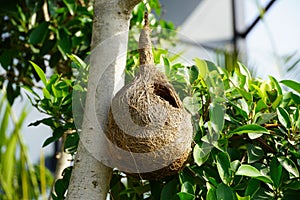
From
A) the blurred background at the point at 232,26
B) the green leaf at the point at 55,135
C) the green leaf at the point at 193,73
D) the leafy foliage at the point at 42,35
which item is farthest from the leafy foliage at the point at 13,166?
the green leaf at the point at 193,73

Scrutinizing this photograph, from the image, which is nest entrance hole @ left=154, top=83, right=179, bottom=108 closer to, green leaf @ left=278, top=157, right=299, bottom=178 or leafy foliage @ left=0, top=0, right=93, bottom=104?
green leaf @ left=278, top=157, right=299, bottom=178

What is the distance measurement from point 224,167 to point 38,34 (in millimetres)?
669

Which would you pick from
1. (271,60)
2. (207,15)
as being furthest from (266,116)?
(207,15)

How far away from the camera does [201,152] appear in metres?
0.78

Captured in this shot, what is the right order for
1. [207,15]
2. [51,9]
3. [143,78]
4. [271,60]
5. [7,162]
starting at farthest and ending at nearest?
[207,15]
[271,60]
[7,162]
[51,9]
[143,78]

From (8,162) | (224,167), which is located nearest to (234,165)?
(224,167)

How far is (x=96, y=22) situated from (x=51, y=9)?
0.57 meters

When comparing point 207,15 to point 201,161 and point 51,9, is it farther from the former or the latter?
point 201,161

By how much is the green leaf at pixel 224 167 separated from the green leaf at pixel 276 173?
0.23 ft

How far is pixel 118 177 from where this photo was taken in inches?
35.7

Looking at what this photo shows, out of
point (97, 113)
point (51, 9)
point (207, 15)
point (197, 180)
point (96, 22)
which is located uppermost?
point (207, 15)

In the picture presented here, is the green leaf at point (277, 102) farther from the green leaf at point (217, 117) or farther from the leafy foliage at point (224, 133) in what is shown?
the green leaf at point (217, 117)

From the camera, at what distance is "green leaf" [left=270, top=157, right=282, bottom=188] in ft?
2.62

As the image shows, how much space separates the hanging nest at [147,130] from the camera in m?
0.71
